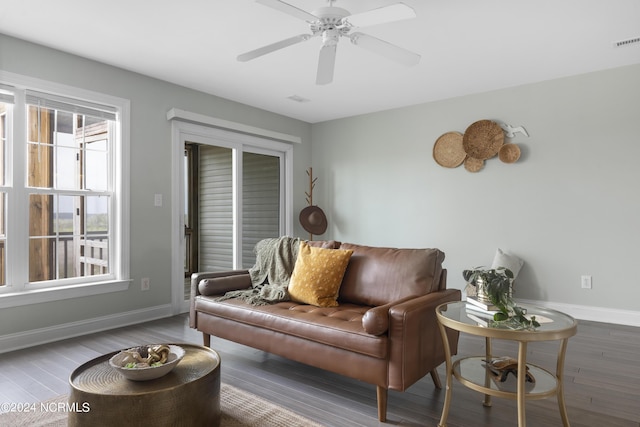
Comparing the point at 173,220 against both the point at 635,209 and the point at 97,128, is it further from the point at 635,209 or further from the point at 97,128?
the point at 635,209

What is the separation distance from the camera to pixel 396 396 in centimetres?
227

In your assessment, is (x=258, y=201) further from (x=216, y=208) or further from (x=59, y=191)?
(x=59, y=191)

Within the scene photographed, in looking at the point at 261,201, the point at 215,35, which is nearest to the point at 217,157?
the point at 261,201

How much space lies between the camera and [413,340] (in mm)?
1991

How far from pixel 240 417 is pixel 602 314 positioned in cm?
374

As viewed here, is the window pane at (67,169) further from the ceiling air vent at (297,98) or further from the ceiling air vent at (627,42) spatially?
the ceiling air vent at (627,42)

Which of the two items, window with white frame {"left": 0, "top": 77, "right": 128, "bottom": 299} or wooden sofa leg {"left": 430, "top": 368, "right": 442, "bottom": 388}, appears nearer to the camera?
wooden sofa leg {"left": 430, "top": 368, "right": 442, "bottom": 388}

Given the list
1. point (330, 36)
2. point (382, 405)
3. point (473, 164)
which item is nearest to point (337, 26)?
point (330, 36)

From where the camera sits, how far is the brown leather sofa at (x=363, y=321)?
77.4 inches

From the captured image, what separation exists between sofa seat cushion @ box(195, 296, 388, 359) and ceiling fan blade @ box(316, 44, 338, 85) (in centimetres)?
172

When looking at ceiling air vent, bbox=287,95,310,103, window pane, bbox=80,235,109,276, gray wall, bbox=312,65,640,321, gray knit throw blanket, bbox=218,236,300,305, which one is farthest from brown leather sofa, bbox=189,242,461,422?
ceiling air vent, bbox=287,95,310,103

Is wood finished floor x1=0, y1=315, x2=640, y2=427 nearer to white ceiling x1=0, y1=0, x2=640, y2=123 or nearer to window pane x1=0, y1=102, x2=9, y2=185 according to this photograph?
window pane x1=0, y1=102, x2=9, y2=185

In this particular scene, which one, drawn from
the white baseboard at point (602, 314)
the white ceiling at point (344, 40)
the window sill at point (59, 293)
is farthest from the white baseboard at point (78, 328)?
the white baseboard at point (602, 314)

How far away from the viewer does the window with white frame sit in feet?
10.2
